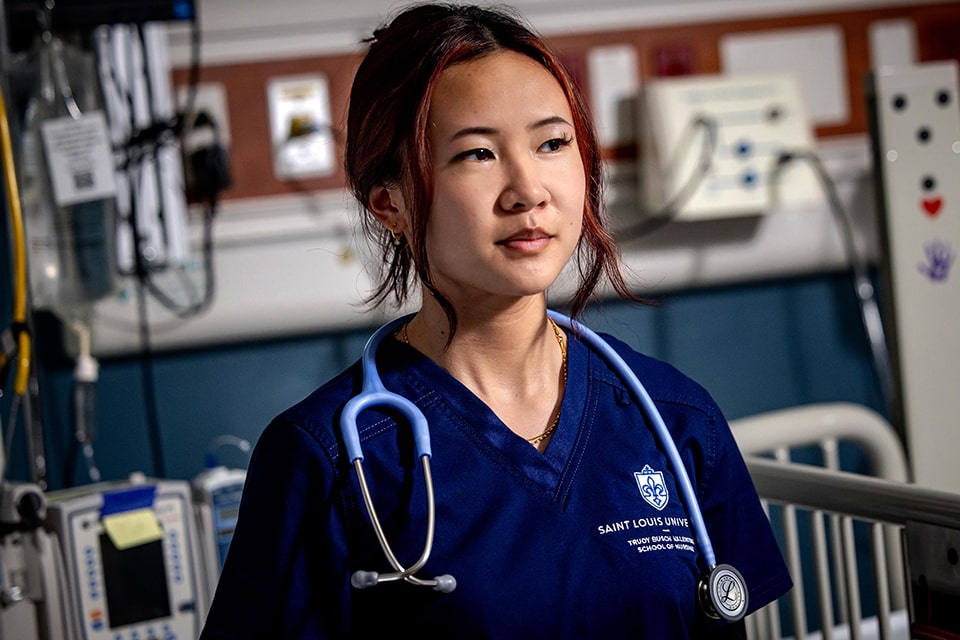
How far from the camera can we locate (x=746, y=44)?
2.22 metres

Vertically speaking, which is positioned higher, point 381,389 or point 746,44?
point 746,44

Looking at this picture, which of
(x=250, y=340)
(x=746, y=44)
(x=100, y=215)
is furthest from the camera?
(x=746, y=44)

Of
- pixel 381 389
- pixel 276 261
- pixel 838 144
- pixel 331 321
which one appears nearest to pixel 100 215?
pixel 276 261

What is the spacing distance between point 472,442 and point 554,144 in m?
0.30

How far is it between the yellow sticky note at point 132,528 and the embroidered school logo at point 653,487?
34.4 inches

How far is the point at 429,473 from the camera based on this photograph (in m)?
0.98

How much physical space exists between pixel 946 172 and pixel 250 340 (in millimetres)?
1303

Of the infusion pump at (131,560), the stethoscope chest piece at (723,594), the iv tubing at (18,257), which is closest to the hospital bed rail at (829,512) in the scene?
the stethoscope chest piece at (723,594)

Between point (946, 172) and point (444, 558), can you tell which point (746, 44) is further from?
point (444, 558)

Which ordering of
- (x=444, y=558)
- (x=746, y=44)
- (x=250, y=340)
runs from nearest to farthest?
(x=444, y=558), (x=250, y=340), (x=746, y=44)

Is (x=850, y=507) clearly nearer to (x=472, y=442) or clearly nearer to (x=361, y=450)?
(x=472, y=442)

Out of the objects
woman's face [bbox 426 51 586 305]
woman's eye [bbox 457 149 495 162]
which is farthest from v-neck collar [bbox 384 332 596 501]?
woman's eye [bbox 457 149 495 162]

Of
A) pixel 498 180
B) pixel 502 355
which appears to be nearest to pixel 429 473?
pixel 502 355

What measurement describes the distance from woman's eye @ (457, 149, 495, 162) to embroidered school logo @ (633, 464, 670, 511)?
1.16ft
